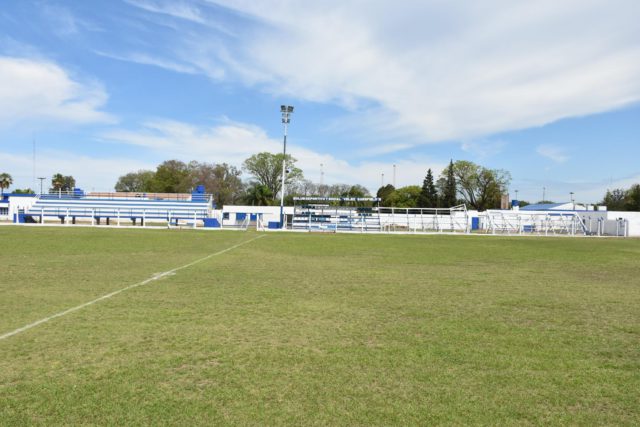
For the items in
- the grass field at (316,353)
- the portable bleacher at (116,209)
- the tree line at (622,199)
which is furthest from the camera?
Answer: the tree line at (622,199)

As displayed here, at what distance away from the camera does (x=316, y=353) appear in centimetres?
520

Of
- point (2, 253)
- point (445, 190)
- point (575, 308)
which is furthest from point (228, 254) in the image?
point (445, 190)

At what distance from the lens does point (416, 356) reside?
509 cm

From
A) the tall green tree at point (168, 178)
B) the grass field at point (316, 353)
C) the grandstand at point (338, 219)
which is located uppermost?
the tall green tree at point (168, 178)

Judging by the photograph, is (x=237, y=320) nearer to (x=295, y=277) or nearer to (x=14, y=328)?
(x=14, y=328)

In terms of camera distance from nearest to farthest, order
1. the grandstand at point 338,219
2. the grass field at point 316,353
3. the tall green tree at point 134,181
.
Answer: the grass field at point 316,353 → the grandstand at point 338,219 → the tall green tree at point 134,181

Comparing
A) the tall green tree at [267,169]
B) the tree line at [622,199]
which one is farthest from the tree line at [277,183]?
the tree line at [622,199]

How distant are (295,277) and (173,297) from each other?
12.2 feet

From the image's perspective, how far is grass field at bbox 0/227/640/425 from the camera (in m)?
3.75

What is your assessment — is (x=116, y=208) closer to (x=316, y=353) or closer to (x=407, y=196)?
(x=316, y=353)

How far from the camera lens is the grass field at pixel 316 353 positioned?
375 cm

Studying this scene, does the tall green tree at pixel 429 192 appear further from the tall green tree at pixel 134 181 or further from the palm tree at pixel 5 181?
the palm tree at pixel 5 181

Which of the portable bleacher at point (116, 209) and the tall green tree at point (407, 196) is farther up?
the tall green tree at point (407, 196)

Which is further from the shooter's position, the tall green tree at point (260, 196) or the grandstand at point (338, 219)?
the tall green tree at point (260, 196)
